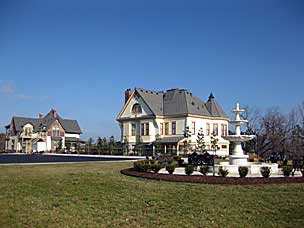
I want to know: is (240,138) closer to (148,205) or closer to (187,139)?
(148,205)

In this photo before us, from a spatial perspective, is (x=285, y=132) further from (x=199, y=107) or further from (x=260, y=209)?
(x=260, y=209)

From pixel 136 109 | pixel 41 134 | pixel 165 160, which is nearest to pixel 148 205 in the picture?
pixel 165 160

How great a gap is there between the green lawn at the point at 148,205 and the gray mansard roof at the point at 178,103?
3716cm

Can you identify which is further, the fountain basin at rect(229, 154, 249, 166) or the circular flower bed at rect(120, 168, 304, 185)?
the fountain basin at rect(229, 154, 249, 166)

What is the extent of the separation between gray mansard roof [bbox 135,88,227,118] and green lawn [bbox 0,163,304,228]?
37.2 meters

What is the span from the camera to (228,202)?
34.0ft

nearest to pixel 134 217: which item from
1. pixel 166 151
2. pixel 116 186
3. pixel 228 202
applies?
pixel 228 202

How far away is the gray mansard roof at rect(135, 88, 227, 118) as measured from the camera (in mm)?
51062

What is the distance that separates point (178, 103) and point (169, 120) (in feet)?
9.80

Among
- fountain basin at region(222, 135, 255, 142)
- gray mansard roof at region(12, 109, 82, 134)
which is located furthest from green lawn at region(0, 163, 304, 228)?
gray mansard roof at region(12, 109, 82, 134)

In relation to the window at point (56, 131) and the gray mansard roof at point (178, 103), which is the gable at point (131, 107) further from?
the window at point (56, 131)

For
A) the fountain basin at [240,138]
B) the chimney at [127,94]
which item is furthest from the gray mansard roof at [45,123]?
the fountain basin at [240,138]

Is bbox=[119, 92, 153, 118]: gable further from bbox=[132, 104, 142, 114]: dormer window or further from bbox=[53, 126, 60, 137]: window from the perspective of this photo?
bbox=[53, 126, 60, 137]: window

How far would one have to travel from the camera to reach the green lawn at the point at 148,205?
8.61 m
